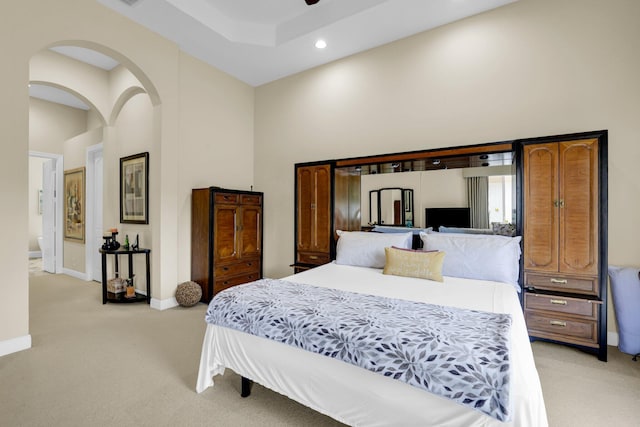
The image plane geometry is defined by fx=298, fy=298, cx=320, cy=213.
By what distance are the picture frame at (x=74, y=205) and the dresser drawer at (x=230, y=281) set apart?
319 cm

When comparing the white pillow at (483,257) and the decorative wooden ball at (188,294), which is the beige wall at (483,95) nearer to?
the white pillow at (483,257)

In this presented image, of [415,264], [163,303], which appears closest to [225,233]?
[163,303]

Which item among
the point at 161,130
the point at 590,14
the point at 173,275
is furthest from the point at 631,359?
the point at 161,130

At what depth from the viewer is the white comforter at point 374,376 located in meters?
1.25

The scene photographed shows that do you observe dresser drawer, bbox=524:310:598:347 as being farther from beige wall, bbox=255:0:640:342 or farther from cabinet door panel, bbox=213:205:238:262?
cabinet door panel, bbox=213:205:238:262

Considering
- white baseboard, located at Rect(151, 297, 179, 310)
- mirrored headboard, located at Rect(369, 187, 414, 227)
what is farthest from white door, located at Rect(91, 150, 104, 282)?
mirrored headboard, located at Rect(369, 187, 414, 227)

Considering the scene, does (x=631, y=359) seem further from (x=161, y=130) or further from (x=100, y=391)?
(x=161, y=130)

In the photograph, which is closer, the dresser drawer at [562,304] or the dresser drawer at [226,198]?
the dresser drawer at [562,304]

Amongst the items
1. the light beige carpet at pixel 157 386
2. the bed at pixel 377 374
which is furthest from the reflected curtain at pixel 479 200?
the light beige carpet at pixel 157 386

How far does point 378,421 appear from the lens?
1.45 metres

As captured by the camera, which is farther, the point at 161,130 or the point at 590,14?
the point at 161,130

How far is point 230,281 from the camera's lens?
14.0 ft

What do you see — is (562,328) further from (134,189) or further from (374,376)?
(134,189)

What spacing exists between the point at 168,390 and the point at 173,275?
7.02 ft
